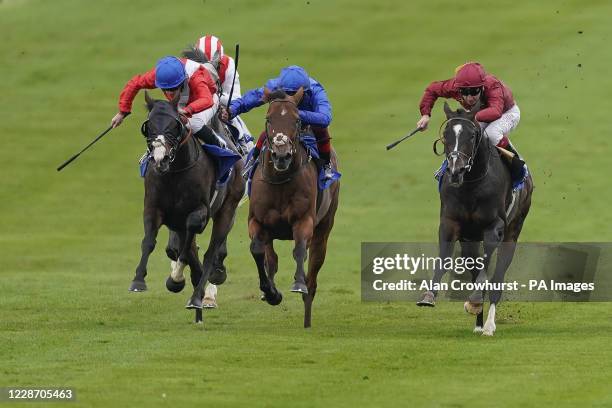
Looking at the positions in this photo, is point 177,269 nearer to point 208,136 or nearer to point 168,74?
point 208,136

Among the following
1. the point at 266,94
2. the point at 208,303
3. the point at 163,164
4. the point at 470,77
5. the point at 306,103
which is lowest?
the point at 208,303

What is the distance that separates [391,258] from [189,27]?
20.3 m

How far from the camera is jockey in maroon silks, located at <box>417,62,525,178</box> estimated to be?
610 inches

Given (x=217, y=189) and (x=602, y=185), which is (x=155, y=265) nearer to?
(x=217, y=189)

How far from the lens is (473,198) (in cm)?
1532

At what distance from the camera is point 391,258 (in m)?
20.8

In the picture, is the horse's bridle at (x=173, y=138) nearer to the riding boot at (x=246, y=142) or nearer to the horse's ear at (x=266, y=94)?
the horse's ear at (x=266, y=94)

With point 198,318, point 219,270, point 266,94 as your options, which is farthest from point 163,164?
point 219,270

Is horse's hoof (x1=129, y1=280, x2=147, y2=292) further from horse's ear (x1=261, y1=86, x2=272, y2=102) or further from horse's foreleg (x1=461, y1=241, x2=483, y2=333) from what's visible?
horse's foreleg (x1=461, y1=241, x2=483, y2=333)

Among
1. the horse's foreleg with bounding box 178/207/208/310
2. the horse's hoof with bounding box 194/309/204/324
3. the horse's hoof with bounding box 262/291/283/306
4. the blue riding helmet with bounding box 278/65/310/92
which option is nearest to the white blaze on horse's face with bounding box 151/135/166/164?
the horse's foreleg with bounding box 178/207/208/310

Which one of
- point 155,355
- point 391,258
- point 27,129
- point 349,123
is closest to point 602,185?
point 349,123

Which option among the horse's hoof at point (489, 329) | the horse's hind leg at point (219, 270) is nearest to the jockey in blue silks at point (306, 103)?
the horse's hind leg at point (219, 270)

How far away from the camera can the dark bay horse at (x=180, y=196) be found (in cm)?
1463

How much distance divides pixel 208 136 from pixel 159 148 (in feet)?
5.04
